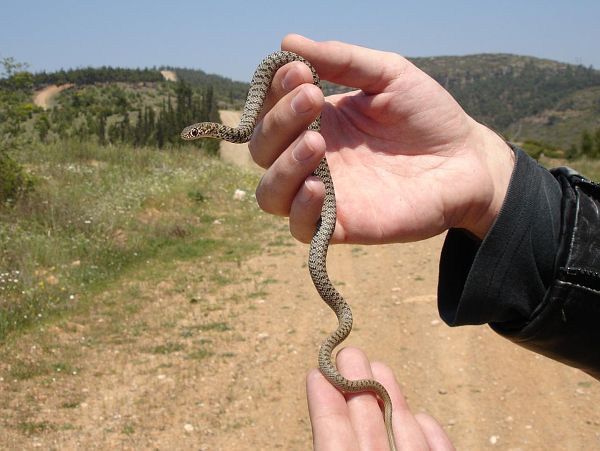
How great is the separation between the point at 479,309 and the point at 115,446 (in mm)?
3968

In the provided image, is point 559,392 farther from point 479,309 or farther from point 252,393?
point 479,309

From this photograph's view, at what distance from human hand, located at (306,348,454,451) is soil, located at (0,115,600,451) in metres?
2.84

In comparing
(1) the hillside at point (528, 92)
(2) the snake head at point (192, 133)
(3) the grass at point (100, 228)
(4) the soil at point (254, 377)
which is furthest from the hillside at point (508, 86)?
(2) the snake head at point (192, 133)

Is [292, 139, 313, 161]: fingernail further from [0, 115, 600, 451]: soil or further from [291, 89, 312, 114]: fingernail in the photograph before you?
[0, 115, 600, 451]: soil

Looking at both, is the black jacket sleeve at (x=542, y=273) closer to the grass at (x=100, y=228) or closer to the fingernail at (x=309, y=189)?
the fingernail at (x=309, y=189)

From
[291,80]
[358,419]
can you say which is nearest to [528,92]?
[291,80]

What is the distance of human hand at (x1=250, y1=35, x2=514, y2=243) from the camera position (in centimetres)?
312

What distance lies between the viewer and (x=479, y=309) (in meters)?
3.24

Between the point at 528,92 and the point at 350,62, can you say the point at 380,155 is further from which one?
the point at 528,92

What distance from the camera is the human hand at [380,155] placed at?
3115 mm

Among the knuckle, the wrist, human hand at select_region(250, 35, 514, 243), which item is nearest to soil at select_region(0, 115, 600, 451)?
the wrist

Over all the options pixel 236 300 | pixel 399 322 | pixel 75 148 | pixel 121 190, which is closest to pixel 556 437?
pixel 399 322

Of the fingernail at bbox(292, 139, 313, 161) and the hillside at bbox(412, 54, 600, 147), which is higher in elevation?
the fingernail at bbox(292, 139, 313, 161)

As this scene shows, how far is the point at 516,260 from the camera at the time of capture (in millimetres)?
3188
